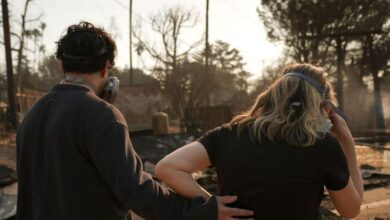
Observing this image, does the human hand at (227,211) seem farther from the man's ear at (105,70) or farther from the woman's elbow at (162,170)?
the man's ear at (105,70)

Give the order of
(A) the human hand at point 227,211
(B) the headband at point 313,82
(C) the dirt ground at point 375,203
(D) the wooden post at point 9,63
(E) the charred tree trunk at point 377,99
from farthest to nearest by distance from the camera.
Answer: (E) the charred tree trunk at point 377,99 → (D) the wooden post at point 9,63 → (C) the dirt ground at point 375,203 → (B) the headband at point 313,82 → (A) the human hand at point 227,211

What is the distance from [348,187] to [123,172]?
0.94 meters

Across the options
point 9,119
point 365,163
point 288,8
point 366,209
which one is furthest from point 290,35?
point 366,209

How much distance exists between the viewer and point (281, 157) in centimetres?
201

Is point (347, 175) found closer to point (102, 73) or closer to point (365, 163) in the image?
point (102, 73)

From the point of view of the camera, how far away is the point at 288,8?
3294 centimetres

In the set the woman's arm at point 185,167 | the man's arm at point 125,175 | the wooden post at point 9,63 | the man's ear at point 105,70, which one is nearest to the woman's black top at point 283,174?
the woman's arm at point 185,167

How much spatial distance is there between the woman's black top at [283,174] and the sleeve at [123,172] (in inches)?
12.7

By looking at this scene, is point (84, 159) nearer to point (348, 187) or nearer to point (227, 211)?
point (227, 211)

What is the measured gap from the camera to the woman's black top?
2004 mm

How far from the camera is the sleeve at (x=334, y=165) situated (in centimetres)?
201

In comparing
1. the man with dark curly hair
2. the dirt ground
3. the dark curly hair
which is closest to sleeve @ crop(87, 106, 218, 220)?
the man with dark curly hair

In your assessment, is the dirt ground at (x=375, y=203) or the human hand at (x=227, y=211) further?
the dirt ground at (x=375, y=203)

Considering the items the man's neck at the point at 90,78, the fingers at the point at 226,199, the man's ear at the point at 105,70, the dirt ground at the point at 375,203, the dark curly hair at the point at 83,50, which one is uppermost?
the dark curly hair at the point at 83,50
